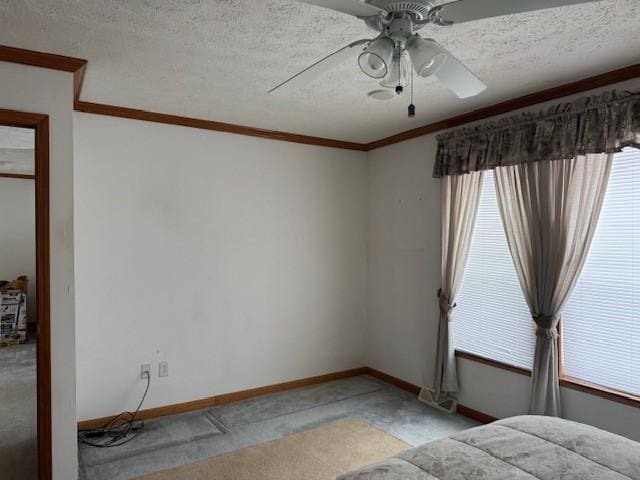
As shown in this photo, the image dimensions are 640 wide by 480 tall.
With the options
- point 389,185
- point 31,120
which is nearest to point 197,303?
point 31,120

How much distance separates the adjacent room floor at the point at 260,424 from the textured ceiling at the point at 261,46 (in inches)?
101

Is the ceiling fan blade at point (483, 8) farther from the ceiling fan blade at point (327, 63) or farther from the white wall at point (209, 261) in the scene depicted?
the white wall at point (209, 261)

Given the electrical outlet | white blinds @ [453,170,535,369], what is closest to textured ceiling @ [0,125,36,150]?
the electrical outlet

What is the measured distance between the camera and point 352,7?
1475mm

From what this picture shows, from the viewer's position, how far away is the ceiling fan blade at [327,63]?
172 cm

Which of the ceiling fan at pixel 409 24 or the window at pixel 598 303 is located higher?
the ceiling fan at pixel 409 24

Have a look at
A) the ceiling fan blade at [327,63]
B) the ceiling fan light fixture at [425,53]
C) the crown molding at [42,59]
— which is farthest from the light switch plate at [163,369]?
the ceiling fan light fixture at [425,53]

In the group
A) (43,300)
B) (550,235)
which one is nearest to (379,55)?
(550,235)

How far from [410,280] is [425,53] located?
3.00 m

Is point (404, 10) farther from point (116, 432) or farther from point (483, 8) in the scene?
point (116, 432)

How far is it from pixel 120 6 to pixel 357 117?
2205mm

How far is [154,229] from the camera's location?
370 centimetres

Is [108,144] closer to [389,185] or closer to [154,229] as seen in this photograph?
[154,229]

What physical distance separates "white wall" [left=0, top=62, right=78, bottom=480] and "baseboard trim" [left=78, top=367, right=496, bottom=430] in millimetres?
907
